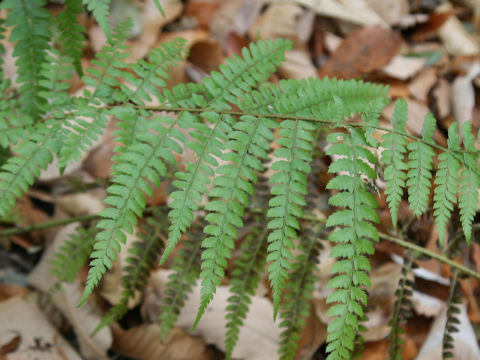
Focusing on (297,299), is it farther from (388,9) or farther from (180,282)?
(388,9)

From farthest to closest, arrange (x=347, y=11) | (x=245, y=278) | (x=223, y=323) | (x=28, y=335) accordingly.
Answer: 1. (x=347, y=11)
2. (x=223, y=323)
3. (x=28, y=335)
4. (x=245, y=278)

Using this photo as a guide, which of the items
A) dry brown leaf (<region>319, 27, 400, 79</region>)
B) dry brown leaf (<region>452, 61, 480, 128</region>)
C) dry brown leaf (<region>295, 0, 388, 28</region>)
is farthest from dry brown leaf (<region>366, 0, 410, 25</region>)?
dry brown leaf (<region>452, 61, 480, 128</region>)

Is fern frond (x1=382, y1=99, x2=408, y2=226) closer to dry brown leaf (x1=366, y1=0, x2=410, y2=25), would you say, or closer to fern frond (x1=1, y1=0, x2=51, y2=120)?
fern frond (x1=1, y1=0, x2=51, y2=120)

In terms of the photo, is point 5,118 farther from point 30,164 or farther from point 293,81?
point 293,81

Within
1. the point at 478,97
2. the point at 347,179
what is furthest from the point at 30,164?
the point at 478,97

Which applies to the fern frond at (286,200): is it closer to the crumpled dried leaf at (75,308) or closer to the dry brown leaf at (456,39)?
the crumpled dried leaf at (75,308)

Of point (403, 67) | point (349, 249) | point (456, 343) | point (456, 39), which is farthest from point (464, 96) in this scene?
point (349, 249)
